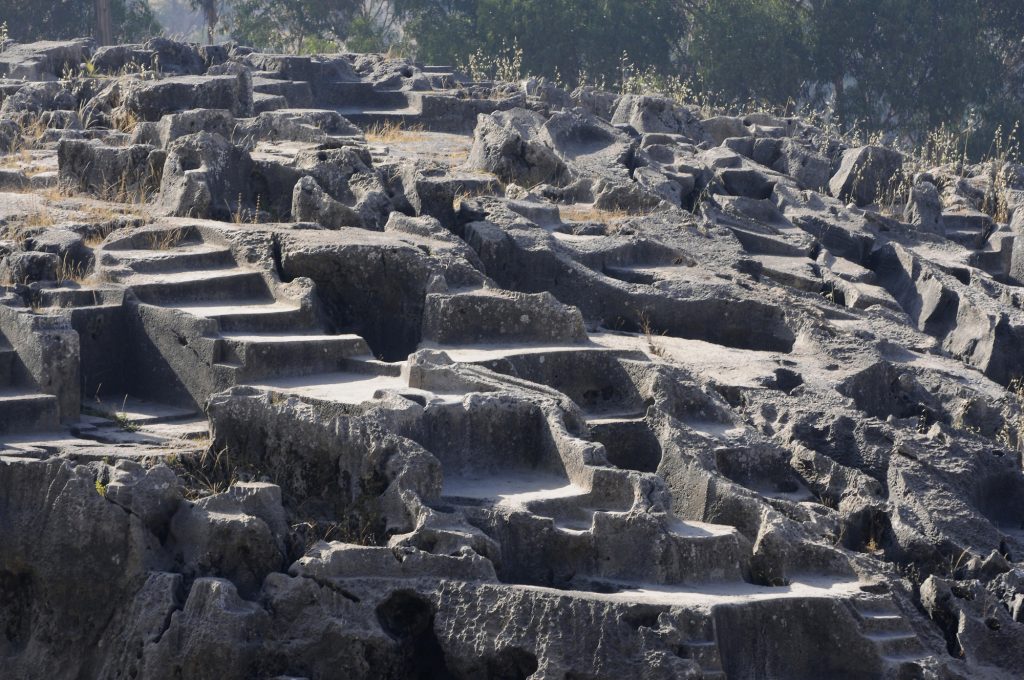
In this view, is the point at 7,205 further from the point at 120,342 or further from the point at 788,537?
the point at 788,537

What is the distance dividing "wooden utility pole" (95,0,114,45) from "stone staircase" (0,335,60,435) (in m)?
26.1

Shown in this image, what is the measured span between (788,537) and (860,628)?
827 millimetres

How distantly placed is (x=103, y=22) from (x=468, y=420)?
27629 millimetres

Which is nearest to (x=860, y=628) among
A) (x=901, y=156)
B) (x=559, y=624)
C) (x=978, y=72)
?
(x=559, y=624)

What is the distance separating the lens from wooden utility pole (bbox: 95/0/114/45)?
35.9m

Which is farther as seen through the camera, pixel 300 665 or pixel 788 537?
pixel 788 537

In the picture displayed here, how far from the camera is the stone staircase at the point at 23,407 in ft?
34.7

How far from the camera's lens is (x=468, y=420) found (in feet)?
35.1

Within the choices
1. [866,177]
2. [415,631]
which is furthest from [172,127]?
[866,177]

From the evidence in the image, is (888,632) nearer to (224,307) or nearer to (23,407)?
(224,307)

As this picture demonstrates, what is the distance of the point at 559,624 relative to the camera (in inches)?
348

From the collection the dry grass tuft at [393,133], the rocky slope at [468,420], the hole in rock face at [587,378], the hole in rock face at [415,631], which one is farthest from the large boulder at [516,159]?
the hole in rock face at [415,631]

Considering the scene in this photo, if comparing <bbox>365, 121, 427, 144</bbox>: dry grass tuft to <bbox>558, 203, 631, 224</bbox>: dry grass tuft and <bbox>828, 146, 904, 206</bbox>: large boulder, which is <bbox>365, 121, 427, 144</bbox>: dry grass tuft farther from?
<bbox>828, 146, 904, 206</bbox>: large boulder

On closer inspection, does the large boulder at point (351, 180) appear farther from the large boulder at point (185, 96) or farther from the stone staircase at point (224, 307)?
the large boulder at point (185, 96)
